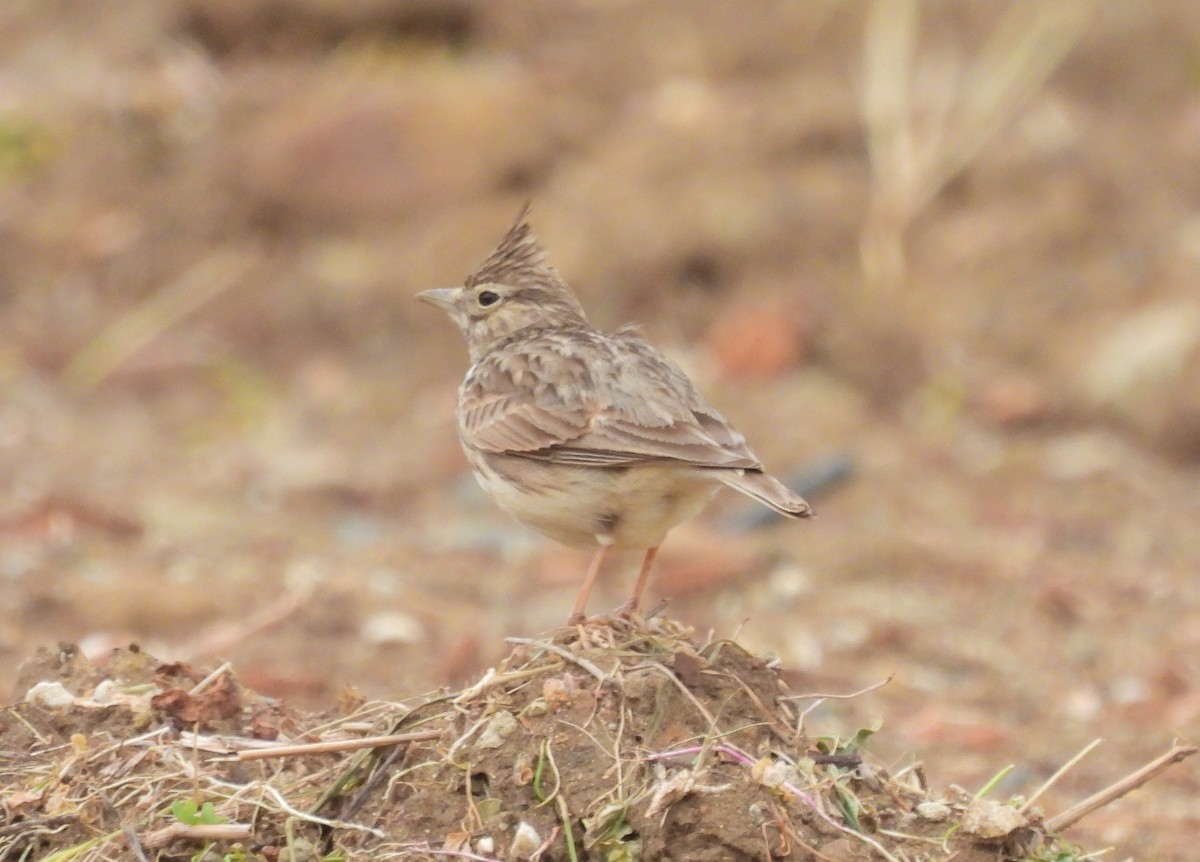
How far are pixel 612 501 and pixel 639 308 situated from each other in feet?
19.5

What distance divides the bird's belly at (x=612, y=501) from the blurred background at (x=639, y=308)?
211cm

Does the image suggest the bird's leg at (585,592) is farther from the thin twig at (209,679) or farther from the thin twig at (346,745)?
the thin twig at (209,679)

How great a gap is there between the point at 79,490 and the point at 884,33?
5.84 meters

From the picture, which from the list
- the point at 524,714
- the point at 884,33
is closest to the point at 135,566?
the point at 524,714

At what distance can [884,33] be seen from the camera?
12.0 m

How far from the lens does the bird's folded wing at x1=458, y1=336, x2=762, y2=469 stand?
194 inches

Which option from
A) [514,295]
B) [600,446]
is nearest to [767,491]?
[600,446]

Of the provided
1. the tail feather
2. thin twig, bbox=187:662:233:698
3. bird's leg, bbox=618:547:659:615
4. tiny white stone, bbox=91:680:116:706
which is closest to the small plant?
thin twig, bbox=187:662:233:698

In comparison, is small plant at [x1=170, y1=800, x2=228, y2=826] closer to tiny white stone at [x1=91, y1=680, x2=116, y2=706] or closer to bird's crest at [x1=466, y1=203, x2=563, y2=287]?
tiny white stone at [x1=91, y1=680, x2=116, y2=706]

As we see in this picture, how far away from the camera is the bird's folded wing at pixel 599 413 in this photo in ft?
16.1

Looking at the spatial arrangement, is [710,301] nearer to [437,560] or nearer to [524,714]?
[437,560]

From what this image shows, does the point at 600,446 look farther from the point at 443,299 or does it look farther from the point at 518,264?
the point at 443,299

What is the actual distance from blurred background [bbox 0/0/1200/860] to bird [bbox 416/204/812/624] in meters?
1.81

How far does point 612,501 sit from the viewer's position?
4969 millimetres
